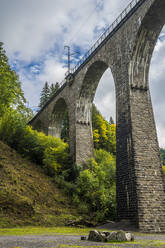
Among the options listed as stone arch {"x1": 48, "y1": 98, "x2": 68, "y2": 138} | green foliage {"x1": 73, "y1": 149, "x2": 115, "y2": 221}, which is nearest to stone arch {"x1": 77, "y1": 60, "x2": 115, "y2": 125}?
green foliage {"x1": 73, "y1": 149, "x2": 115, "y2": 221}

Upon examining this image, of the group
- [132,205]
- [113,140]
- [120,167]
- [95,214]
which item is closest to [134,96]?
[120,167]

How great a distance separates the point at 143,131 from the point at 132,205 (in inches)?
153

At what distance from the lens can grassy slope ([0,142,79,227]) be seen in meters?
12.5

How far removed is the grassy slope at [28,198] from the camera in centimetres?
1251

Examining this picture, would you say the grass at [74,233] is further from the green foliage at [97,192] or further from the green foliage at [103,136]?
the green foliage at [103,136]

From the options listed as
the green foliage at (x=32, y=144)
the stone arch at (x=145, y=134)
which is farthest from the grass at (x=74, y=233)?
the green foliage at (x=32, y=144)

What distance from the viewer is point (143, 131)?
1345 centimetres

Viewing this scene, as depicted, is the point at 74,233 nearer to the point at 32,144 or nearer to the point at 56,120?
the point at 32,144

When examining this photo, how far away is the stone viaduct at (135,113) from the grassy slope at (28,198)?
3528 mm

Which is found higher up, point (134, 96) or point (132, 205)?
point (134, 96)

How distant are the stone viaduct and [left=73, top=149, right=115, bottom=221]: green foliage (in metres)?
2.19

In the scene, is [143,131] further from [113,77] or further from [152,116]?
[113,77]

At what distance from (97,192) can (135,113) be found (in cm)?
590

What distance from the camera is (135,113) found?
543 inches
